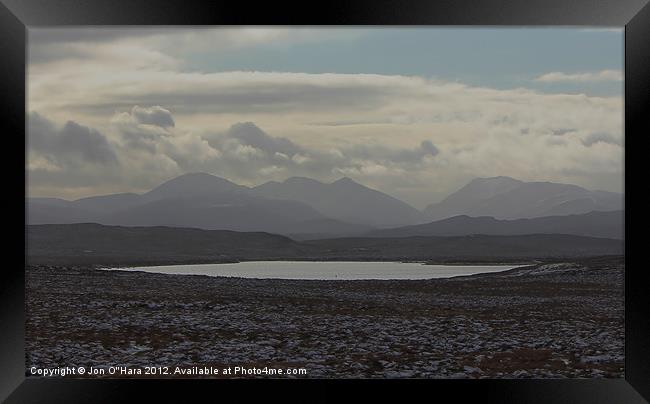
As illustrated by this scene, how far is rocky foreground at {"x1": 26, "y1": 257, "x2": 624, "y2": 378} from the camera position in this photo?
12.2 m

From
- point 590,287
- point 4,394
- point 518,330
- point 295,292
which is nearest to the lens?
point 4,394

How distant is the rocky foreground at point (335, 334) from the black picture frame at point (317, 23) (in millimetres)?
1980

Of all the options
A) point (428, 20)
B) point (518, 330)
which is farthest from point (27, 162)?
point (518, 330)

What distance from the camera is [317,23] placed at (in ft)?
28.2

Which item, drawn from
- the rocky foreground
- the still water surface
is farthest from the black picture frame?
the still water surface

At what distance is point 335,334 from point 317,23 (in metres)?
9.47

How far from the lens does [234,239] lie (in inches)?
6516

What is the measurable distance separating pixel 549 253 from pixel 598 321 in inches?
5356

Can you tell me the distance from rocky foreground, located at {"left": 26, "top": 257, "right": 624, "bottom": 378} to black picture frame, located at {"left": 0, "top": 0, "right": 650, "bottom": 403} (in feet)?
6.50

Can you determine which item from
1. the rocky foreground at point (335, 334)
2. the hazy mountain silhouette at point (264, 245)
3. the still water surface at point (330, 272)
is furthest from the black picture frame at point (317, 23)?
the hazy mountain silhouette at point (264, 245)

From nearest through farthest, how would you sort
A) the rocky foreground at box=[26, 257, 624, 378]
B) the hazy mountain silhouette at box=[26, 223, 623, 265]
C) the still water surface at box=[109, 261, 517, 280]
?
1. the rocky foreground at box=[26, 257, 624, 378]
2. the still water surface at box=[109, 261, 517, 280]
3. the hazy mountain silhouette at box=[26, 223, 623, 265]

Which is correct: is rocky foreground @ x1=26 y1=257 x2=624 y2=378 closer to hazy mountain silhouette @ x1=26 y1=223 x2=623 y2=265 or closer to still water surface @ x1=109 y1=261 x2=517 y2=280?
still water surface @ x1=109 y1=261 x2=517 y2=280

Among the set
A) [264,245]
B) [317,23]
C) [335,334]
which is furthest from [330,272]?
[264,245]

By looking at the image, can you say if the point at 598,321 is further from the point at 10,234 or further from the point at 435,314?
the point at 10,234
